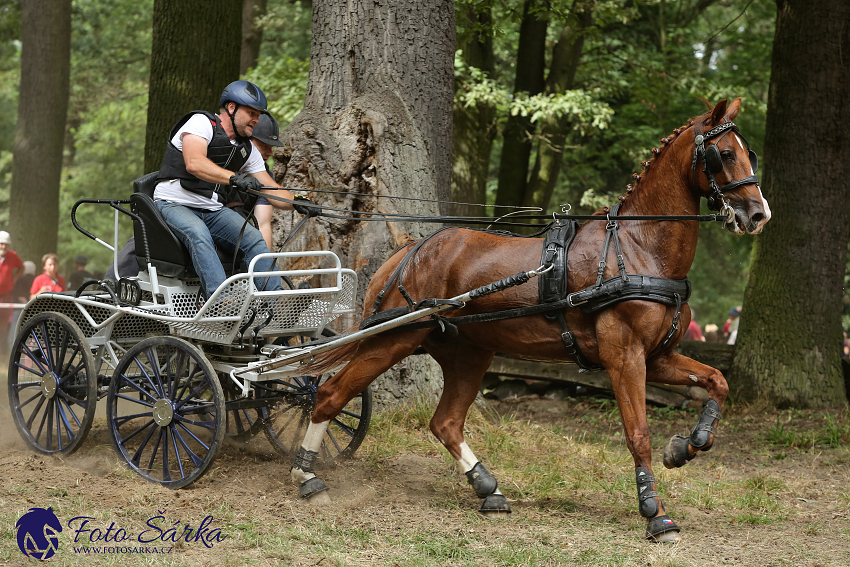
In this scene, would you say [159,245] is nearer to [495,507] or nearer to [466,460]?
[466,460]

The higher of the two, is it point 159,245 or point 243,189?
point 243,189

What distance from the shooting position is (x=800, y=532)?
4941 mm

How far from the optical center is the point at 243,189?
16.9ft

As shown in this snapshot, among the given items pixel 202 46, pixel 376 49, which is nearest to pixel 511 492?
pixel 376 49

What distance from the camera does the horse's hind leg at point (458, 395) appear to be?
17.9 feet

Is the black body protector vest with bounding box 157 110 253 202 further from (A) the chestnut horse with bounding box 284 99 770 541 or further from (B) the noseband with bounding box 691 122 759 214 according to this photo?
(B) the noseband with bounding box 691 122 759 214

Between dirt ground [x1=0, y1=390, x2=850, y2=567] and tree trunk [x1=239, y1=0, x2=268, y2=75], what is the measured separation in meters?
11.5

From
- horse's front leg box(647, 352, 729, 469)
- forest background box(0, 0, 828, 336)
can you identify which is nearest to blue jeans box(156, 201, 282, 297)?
horse's front leg box(647, 352, 729, 469)

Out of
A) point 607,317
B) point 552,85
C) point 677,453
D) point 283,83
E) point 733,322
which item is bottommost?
point 733,322

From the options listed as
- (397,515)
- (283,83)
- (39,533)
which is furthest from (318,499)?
(283,83)

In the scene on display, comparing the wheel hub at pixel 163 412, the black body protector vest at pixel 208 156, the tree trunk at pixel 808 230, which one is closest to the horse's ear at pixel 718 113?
the black body protector vest at pixel 208 156

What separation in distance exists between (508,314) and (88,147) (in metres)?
21.5

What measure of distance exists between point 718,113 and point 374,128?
3312 mm

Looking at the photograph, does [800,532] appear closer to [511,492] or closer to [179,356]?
[511,492]
